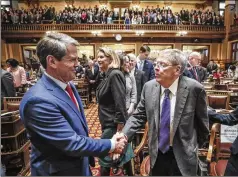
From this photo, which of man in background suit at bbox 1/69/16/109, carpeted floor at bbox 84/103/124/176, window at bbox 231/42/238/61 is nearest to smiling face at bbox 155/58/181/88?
carpeted floor at bbox 84/103/124/176

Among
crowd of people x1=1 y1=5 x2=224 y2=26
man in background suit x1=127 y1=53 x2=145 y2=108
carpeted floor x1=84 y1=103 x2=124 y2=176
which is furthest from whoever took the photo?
crowd of people x1=1 y1=5 x2=224 y2=26

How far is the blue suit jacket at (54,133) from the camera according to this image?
1.12 m

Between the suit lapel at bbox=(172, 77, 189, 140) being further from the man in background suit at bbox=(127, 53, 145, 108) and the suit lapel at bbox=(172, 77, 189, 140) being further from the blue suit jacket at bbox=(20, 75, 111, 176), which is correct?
the man in background suit at bbox=(127, 53, 145, 108)

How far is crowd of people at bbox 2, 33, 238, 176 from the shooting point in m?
1.15

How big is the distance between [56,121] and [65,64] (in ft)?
1.02

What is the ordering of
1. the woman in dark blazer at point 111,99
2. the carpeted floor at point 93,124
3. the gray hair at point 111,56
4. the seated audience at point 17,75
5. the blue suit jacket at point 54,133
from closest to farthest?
the blue suit jacket at point 54,133, the woman in dark blazer at point 111,99, the gray hair at point 111,56, the carpeted floor at point 93,124, the seated audience at point 17,75

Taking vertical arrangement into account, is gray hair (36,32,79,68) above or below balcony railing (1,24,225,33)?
below

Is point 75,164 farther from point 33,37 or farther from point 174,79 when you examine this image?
point 33,37

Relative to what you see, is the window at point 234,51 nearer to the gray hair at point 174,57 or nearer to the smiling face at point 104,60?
the smiling face at point 104,60

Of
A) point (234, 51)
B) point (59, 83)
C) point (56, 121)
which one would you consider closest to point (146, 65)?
point (59, 83)

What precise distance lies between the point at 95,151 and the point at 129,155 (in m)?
0.99

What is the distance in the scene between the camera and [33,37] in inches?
543

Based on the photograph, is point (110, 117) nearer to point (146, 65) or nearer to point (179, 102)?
point (179, 102)

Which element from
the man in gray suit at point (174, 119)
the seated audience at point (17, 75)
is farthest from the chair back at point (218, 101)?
the seated audience at point (17, 75)
